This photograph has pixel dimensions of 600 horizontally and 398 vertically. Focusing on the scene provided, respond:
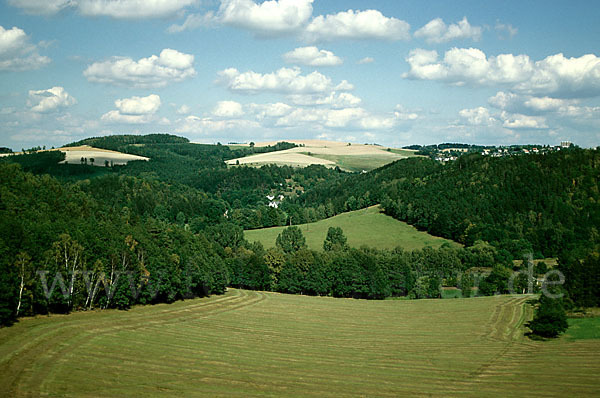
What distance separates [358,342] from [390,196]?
408 ft

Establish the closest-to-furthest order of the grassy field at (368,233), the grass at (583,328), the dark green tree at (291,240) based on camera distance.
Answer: the grass at (583,328) → the dark green tree at (291,240) → the grassy field at (368,233)

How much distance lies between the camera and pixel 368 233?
144 meters

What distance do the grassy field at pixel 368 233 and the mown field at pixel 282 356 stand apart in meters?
64.3

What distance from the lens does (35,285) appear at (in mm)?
49875

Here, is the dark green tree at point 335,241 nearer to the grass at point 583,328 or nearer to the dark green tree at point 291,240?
the dark green tree at point 291,240

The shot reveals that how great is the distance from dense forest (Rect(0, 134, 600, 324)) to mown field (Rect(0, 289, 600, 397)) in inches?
197

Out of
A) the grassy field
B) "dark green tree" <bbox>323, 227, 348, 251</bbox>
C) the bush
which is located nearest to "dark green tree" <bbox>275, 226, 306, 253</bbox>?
the grassy field

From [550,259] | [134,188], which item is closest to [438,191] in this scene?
[550,259]

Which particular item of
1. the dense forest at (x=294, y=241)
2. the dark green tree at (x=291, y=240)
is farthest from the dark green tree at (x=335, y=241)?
the dark green tree at (x=291, y=240)

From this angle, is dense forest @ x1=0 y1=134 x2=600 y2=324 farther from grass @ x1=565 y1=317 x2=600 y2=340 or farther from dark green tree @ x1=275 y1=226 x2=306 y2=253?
grass @ x1=565 y1=317 x2=600 y2=340

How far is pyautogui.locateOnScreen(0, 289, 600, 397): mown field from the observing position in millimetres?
34312

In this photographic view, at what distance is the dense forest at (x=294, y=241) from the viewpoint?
182 ft

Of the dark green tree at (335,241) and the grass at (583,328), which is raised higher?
the dark green tree at (335,241)

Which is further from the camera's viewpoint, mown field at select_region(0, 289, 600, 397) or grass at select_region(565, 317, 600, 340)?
grass at select_region(565, 317, 600, 340)
